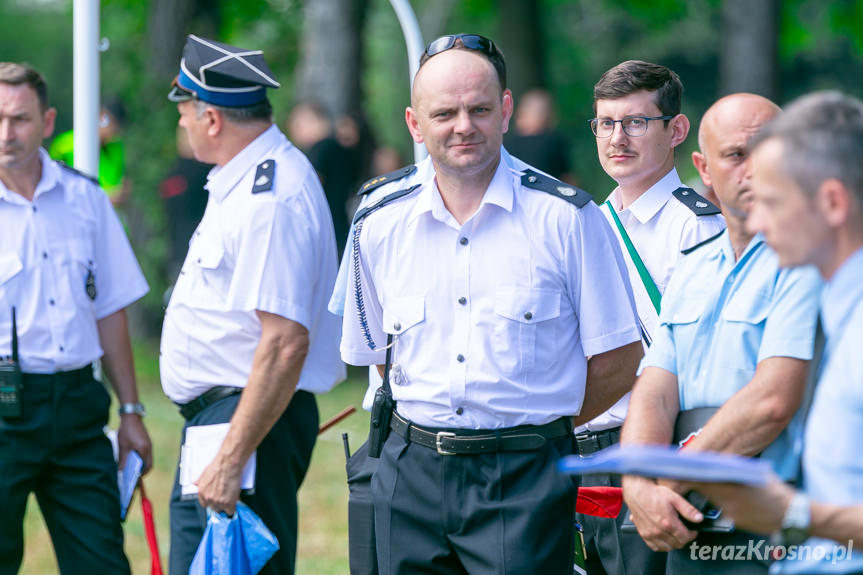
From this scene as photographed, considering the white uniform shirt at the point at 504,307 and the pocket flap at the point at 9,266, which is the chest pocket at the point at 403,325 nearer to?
the white uniform shirt at the point at 504,307

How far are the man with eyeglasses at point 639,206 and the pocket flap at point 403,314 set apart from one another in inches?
34.2

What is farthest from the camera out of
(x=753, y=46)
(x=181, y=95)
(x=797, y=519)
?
(x=753, y=46)

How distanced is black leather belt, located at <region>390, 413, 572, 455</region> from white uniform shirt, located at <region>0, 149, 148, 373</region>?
181cm

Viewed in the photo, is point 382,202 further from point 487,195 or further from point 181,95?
point 181,95

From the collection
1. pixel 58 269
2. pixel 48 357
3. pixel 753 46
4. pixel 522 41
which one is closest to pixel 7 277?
pixel 58 269

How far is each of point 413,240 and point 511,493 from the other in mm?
762

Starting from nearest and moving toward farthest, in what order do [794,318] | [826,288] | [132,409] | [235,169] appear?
[826,288], [794,318], [235,169], [132,409]

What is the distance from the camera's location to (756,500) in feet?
6.79

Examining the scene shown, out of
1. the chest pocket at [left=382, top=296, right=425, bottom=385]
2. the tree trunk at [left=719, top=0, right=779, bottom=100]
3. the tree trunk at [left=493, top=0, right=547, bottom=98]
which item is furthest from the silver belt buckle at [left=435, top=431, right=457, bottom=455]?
the tree trunk at [left=493, top=0, right=547, bottom=98]

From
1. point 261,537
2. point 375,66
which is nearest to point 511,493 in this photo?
point 261,537

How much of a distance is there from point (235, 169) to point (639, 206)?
1.43m

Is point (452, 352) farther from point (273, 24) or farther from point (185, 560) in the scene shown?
point (273, 24)

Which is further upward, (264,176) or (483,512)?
(264,176)

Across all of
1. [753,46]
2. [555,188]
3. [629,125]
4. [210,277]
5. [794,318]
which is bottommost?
[210,277]
